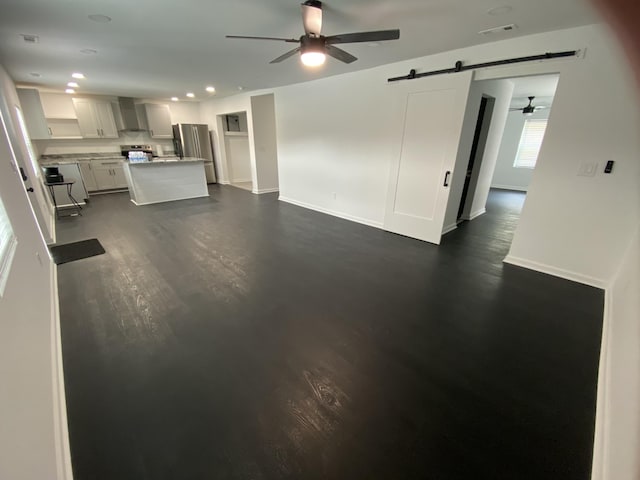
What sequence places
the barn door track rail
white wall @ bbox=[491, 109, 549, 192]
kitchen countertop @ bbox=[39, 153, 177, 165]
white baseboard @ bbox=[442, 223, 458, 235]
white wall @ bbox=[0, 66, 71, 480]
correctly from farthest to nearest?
white wall @ bbox=[491, 109, 549, 192] → kitchen countertop @ bbox=[39, 153, 177, 165] → white baseboard @ bbox=[442, 223, 458, 235] → the barn door track rail → white wall @ bbox=[0, 66, 71, 480]

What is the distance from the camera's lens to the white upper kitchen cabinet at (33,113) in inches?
224

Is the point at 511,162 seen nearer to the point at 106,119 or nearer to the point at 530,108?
the point at 530,108

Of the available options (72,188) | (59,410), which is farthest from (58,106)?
(59,410)

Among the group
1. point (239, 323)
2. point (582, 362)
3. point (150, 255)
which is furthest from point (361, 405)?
point (150, 255)

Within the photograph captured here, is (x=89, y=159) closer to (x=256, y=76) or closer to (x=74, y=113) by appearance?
(x=74, y=113)

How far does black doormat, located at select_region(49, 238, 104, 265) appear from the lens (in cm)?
342

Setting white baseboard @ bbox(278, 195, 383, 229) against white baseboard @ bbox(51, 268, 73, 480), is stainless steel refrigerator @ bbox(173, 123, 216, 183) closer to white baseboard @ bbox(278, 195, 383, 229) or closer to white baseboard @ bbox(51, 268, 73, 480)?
white baseboard @ bbox(278, 195, 383, 229)

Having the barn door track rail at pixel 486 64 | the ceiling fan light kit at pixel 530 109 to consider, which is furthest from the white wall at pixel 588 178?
the ceiling fan light kit at pixel 530 109

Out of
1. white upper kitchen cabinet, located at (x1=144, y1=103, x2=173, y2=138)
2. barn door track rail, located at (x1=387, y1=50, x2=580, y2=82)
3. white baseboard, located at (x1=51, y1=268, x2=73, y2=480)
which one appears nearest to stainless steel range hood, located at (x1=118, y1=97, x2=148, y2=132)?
white upper kitchen cabinet, located at (x1=144, y1=103, x2=173, y2=138)

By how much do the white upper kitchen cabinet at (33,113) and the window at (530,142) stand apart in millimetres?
12093

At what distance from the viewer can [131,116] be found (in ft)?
24.2

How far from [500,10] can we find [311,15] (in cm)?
157

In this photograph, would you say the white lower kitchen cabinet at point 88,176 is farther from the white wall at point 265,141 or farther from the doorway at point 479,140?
the doorway at point 479,140

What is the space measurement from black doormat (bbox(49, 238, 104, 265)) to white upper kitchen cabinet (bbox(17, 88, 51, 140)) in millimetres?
4263
